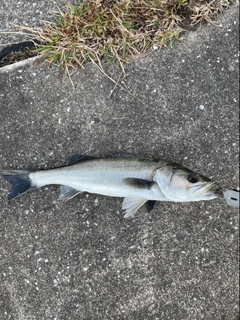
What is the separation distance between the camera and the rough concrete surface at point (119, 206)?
3457 mm

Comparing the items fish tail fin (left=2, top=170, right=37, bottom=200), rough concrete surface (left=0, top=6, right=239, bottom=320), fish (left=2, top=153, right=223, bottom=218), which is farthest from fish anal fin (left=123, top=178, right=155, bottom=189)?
fish tail fin (left=2, top=170, right=37, bottom=200)

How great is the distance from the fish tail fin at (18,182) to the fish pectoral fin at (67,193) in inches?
10.5

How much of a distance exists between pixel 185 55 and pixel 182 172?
130 centimetres

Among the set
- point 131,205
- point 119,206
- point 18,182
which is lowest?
point 119,206

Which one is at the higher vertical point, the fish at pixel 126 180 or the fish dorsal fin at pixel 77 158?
the fish dorsal fin at pixel 77 158

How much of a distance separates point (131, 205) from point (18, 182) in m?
1.12

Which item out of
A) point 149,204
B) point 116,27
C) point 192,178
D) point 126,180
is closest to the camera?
point 192,178

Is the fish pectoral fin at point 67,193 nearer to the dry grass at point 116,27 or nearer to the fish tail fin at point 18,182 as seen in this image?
the fish tail fin at point 18,182

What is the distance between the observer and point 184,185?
300 cm

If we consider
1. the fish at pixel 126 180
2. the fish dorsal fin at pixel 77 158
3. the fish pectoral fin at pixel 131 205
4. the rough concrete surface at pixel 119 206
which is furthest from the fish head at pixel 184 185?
the fish dorsal fin at pixel 77 158

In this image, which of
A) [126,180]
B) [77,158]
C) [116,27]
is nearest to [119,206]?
[126,180]

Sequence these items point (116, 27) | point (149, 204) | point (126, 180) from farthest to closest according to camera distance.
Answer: point (116, 27) < point (149, 204) < point (126, 180)

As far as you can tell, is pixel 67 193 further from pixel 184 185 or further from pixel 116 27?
pixel 116 27

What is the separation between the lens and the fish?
3000mm
